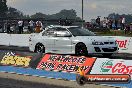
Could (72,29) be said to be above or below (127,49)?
above

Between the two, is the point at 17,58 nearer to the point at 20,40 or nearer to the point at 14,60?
the point at 14,60

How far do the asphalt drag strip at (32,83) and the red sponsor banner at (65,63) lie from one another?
0.57m

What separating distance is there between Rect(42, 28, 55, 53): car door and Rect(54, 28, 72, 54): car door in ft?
0.95

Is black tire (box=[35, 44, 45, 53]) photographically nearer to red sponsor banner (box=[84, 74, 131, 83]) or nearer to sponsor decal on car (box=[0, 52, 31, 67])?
sponsor decal on car (box=[0, 52, 31, 67])

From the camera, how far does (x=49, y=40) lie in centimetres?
1956

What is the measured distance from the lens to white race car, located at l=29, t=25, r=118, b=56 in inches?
695

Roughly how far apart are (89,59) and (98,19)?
23.6 meters

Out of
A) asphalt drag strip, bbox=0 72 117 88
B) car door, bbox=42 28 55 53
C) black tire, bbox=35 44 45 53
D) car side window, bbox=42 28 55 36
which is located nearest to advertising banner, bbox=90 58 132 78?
asphalt drag strip, bbox=0 72 117 88

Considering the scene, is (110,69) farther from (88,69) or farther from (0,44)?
(0,44)

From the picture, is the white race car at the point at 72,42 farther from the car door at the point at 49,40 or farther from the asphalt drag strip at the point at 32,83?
the asphalt drag strip at the point at 32,83

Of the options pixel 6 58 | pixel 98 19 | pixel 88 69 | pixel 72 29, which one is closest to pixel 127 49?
pixel 72 29

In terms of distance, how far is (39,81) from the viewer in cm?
1270

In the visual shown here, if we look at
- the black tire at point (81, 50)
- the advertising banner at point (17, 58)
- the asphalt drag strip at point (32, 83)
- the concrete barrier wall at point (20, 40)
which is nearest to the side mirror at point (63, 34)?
the black tire at point (81, 50)

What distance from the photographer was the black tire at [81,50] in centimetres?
1770
